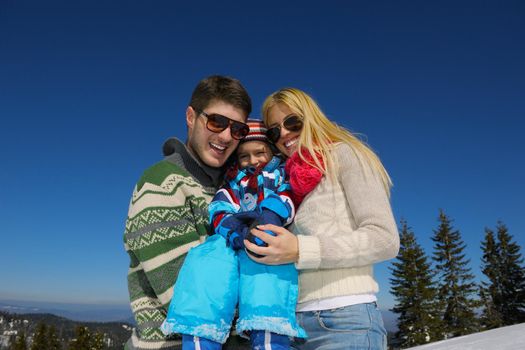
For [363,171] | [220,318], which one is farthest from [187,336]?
[363,171]

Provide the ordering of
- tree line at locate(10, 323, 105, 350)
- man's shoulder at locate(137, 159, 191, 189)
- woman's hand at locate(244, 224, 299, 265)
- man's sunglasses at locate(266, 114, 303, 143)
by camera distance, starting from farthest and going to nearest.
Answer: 1. tree line at locate(10, 323, 105, 350)
2. man's sunglasses at locate(266, 114, 303, 143)
3. man's shoulder at locate(137, 159, 191, 189)
4. woman's hand at locate(244, 224, 299, 265)

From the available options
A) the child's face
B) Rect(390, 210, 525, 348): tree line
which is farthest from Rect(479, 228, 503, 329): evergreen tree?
the child's face

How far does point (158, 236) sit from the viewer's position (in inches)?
108

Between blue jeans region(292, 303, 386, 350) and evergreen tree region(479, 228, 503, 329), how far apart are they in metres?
37.9

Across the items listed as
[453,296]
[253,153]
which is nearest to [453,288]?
[453,296]

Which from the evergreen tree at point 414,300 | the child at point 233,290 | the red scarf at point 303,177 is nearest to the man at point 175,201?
the child at point 233,290

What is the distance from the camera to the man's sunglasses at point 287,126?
3.68m

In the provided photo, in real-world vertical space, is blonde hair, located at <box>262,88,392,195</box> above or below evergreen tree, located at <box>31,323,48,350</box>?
above

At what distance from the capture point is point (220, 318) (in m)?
2.44

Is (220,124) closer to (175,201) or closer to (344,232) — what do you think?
(175,201)

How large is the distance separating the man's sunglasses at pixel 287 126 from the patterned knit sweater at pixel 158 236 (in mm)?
1062

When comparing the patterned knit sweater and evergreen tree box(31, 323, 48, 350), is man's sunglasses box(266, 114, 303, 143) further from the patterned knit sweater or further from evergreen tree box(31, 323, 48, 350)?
evergreen tree box(31, 323, 48, 350)

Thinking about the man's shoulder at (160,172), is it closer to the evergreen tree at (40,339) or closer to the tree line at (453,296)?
the tree line at (453,296)

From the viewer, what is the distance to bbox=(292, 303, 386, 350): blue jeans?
2607mm
